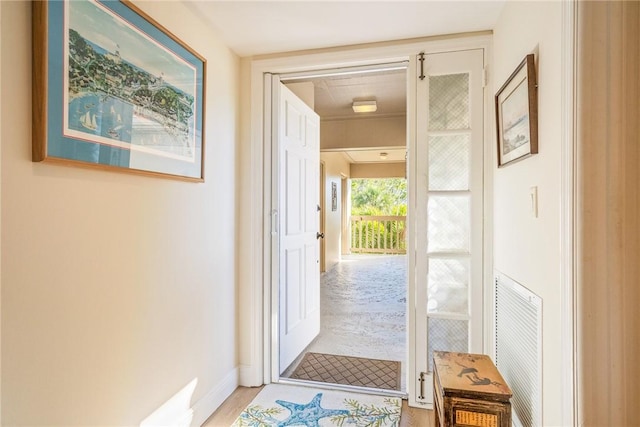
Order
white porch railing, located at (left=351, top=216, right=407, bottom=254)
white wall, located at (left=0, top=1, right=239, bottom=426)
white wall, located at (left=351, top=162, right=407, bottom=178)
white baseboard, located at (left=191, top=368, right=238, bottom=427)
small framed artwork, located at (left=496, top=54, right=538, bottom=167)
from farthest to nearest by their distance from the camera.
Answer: white wall, located at (left=351, top=162, right=407, bottom=178)
white porch railing, located at (left=351, top=216, right=407, bottom=254)
white baseboard, located at (left=191, top=368, right=238, bottom=427)
small framed artwork, located at (left=496, top=54, right=538, bottom=167)
white wall, located at (left=0, top=1, right=239, bottom=426)

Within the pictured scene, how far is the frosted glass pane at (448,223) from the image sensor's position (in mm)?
2059

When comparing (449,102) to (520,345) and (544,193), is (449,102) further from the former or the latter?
(520,345)

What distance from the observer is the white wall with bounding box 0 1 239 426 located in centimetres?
101

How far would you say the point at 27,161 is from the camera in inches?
40.6

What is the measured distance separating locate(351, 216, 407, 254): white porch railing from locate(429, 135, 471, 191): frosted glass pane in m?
6.66

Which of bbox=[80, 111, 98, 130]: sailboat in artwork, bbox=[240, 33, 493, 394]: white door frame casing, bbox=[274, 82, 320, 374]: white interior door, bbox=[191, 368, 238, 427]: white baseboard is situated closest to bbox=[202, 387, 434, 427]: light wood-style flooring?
bbox=[191, 368, 238, 427]: white baseboard

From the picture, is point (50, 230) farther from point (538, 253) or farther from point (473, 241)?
point (473, 241)

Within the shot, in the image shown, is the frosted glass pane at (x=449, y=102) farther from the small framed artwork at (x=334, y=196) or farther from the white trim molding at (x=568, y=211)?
the small framed artwork at (x=334, y=196)

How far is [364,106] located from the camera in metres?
4.37

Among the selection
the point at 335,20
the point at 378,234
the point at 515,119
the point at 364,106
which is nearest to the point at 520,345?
the point at 515,119

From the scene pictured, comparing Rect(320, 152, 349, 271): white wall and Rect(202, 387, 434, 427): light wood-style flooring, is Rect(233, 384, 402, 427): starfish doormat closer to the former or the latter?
Rect(202, 387, 434, 427): light wood-style flooring

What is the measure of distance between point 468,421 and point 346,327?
85.7 inches

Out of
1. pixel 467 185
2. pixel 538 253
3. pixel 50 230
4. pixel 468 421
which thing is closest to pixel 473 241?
pixel 467 185

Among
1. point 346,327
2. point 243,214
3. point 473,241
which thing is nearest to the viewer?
point 473,241
